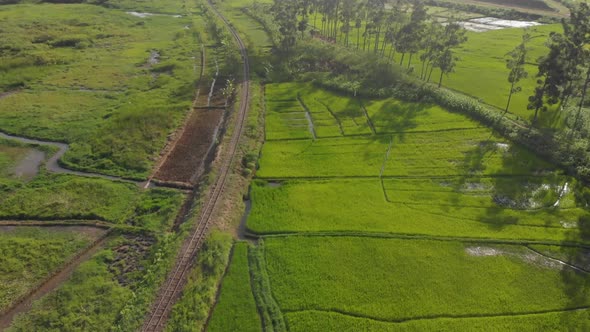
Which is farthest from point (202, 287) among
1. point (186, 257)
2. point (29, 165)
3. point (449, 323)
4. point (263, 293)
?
point (29, 165)

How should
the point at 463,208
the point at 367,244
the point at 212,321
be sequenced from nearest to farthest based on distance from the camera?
1. the point at 212,321
2. the point at 367,244
3. the point at 463,208

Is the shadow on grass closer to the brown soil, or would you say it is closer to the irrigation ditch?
the brown soil

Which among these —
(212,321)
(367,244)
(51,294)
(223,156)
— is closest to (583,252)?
(367,244)

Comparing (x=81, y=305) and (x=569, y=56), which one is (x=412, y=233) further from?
(x=569, y=56)

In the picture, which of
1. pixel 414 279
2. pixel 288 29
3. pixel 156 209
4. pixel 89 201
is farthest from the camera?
pixel 288 29

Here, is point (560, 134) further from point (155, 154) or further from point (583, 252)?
point (155, 154)

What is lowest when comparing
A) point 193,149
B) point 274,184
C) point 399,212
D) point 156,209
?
point 156,209

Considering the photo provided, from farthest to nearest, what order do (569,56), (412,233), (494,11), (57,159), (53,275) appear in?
(494,11), (569,56), (57,159), (412,233), (53,275)
